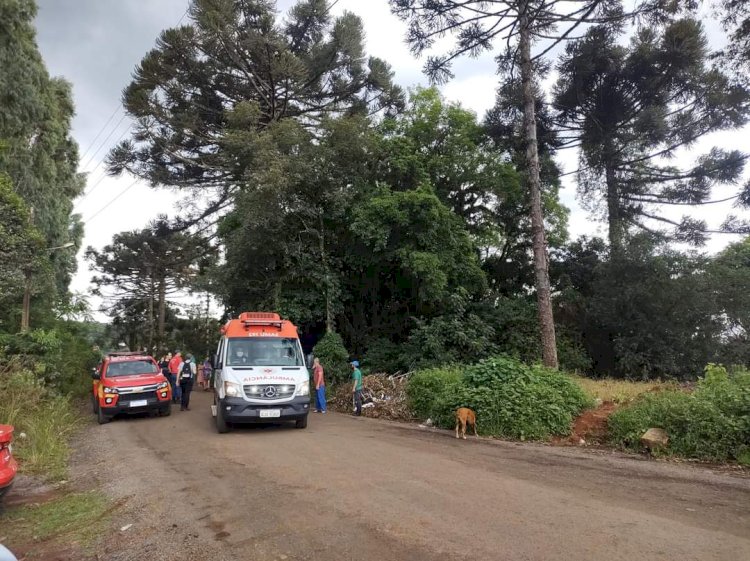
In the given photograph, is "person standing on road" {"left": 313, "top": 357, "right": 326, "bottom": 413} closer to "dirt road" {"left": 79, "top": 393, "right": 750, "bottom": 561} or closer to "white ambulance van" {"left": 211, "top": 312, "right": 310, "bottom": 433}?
"white ambulance van" {"left": 211, "top": 312, "right": 310, "bottom": 433}

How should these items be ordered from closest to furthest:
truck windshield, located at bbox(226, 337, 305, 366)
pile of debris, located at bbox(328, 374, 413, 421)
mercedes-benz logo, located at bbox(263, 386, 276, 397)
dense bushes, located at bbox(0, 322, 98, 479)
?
dense bushes, located at bbox(0, 322, 98, 479)
mercedes-benz logo, located at bbox(263, 386, 276, 397)
truck windshield, located at bbox(226, 337, 305, 366)
pile of debris, located at bbox(328, 374, 413, 421)

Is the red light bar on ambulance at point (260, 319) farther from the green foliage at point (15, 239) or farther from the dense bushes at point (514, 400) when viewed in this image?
the green foliage at point (15, 239)

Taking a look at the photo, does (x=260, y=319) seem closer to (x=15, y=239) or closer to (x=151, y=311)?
(x=15, y=239)

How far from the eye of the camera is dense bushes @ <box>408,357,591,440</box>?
998 centimetres

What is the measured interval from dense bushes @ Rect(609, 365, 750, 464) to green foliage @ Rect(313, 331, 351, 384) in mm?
9822

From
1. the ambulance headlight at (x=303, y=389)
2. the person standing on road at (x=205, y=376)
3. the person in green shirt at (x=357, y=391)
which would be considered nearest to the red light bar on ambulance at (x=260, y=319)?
the ambulance headlight at (x=303, y=389)

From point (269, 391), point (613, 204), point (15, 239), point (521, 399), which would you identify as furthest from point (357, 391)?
point (613, 204)

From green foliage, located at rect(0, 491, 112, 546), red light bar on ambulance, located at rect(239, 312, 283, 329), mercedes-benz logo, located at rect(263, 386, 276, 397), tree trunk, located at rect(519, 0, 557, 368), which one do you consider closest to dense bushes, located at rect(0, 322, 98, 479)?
green foliage, located at rect(0, 491, 112, 546)

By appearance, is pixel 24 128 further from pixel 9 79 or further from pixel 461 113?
pixel 461 113

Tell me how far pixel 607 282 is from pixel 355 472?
15296 millimetres

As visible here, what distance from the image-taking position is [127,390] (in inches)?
507

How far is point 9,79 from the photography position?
60.3 feet

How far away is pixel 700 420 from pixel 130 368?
1346 centimetres

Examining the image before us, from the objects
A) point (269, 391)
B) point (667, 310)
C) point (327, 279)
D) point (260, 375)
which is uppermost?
point (327, 279)
